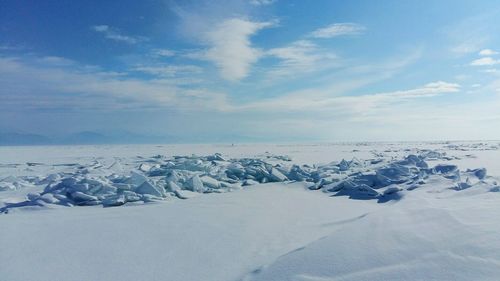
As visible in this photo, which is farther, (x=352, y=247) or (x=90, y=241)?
(x=90, y=241)

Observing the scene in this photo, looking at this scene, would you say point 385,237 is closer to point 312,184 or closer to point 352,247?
point 352,247

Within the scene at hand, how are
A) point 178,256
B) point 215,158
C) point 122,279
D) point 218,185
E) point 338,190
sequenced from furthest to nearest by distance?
point 215,158
point 218,185
point 338,190
point 178,256
point 122,279

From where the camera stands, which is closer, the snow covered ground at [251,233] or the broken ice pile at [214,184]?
the snow covered ground at [251,233]

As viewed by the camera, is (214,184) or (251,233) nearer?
(251,233)

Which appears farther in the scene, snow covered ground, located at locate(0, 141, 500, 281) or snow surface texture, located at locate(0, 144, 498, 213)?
snow surface texture, located at locate(0, 144, 498, 213)

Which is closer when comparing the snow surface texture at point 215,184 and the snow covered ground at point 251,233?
the snow covered ground at point 251,233

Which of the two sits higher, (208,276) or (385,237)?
(385,237)

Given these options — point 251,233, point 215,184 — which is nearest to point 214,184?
point 215,184

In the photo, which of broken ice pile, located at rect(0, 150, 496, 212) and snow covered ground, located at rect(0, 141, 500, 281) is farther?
broken ice pile, located at rect(0, 150, 496, 212)

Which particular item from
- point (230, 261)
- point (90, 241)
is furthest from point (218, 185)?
point (230, 261)

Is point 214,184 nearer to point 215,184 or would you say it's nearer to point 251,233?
point 215,184

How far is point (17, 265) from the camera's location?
234 centimetres

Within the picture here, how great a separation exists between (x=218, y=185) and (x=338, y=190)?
A: 2.00 m

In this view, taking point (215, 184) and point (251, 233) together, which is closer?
point (251, 233)
